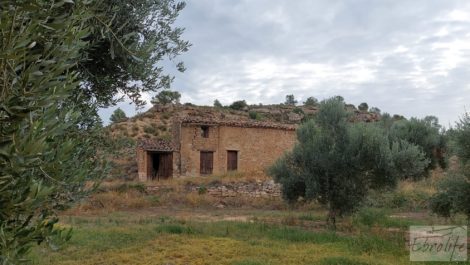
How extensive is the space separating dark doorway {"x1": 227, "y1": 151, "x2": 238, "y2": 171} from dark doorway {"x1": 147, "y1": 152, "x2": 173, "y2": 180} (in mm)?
4217

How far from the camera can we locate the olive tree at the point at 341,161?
41.8ft

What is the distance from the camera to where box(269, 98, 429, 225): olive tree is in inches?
502

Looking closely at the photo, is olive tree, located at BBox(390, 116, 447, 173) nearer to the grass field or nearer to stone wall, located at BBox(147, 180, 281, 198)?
stone wall, located at BBox(147, 180, 281, 198)

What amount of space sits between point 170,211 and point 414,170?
36.7 ft

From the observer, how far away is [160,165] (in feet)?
107

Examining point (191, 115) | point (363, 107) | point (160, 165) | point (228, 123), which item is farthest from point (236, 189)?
point (363, 107)

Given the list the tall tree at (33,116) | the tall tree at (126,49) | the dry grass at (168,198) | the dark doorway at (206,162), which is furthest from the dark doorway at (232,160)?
the tall tree at (33,116)

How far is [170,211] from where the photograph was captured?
19.8 m

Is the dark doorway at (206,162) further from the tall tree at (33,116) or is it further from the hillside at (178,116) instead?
the tall tree at (33,116)

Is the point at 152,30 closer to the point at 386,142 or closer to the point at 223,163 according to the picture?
the point at 386,142

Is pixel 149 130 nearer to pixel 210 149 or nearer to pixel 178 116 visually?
pixel 178 116

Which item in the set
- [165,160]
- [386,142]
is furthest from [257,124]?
[386,142]

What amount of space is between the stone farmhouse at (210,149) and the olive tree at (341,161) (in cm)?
1596

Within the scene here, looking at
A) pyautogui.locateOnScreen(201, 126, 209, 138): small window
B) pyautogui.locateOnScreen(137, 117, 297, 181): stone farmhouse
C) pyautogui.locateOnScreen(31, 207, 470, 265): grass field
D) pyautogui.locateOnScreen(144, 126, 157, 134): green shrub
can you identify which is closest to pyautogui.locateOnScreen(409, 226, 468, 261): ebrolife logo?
pyautogui.locateOnScreen(31, 207, 470, 265): grass field
